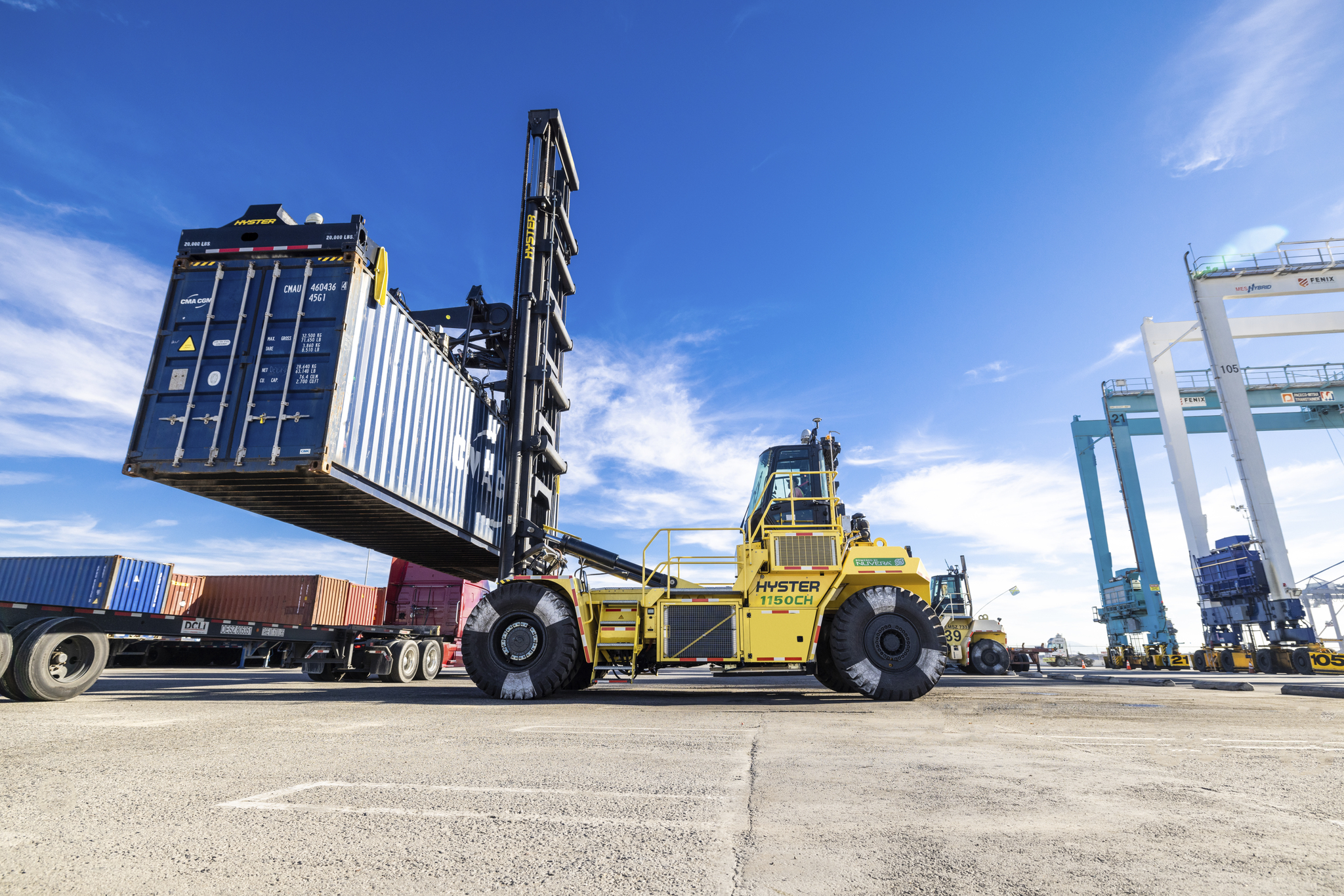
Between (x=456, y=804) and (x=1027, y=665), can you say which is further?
(x=1027, y=665)

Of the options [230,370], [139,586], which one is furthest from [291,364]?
[139,586]

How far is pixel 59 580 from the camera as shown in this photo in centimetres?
2145

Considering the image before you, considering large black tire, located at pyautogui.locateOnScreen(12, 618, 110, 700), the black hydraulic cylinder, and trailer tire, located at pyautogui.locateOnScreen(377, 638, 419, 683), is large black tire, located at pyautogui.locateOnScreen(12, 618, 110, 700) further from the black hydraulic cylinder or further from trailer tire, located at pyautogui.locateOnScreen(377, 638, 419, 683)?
the black hydraulic cylinder

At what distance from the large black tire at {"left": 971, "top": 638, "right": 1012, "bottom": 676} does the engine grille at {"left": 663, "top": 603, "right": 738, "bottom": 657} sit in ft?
43.4

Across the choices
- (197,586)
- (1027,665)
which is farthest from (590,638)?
(197,586)

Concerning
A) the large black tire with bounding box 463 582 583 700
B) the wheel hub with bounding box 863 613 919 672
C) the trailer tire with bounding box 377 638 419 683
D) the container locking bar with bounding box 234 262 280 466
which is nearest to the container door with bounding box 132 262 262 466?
the container locking bar with bounding box 234 262 280 466

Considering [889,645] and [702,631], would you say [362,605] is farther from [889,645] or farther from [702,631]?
[889,645]

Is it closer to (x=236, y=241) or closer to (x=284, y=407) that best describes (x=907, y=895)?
(x=284, y=407)

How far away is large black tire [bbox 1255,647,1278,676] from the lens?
2373cm

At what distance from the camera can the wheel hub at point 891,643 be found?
9.73 meters

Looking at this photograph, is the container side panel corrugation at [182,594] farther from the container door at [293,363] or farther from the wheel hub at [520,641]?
the wheel hub at [520,641]

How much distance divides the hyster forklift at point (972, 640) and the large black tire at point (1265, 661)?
39.7 ft

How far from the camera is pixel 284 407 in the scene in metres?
Answer: 9.67

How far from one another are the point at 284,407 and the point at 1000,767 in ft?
33.1
